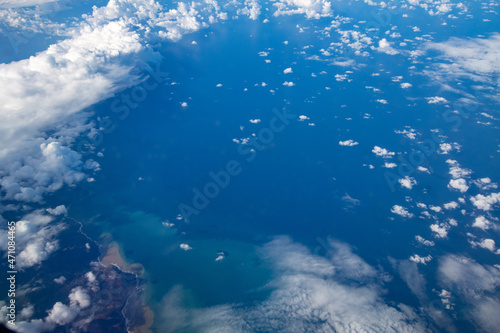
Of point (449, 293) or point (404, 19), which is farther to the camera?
point (404, 19)

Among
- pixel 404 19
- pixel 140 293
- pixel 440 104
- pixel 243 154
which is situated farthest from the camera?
pixel 404 19

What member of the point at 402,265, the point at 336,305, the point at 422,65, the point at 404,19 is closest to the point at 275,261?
the point at 336,305

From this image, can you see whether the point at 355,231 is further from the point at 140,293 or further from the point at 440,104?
the point at 440,104

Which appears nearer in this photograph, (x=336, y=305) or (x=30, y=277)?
(x=336, y=305)

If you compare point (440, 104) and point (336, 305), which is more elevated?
point (440, 104)

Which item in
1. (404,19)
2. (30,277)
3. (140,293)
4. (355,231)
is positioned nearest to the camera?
(140,293)

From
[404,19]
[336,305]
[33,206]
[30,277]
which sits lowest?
[336,305]

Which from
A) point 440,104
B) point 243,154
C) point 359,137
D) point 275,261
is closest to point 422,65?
point 440,104

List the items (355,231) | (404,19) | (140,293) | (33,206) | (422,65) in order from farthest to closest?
1. (404,19)
2. (422,65)
3. (33,206)
4. (355,231)
5. (140,293)

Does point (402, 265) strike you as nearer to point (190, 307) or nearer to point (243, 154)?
point (190, 307)
